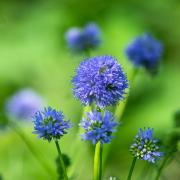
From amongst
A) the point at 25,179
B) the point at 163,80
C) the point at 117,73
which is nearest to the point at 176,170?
the point at 163,80

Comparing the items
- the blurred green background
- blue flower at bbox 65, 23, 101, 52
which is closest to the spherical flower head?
the blurred green background

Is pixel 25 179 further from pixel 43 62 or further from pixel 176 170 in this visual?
pixel 43 62

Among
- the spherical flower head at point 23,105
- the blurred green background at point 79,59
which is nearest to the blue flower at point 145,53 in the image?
the spherical flower head at point 23,105

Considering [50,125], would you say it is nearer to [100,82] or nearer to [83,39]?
[100,82]

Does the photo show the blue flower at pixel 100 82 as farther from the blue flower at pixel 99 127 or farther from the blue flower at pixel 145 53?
the blue flower at pixel 145 53

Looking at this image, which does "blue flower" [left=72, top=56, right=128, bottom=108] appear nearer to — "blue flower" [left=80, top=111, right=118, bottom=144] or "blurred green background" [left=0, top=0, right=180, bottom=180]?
"blue flower" [left=80, top=111, right=118, bottom=144]

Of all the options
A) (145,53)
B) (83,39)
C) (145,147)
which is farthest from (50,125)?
(83,39)
